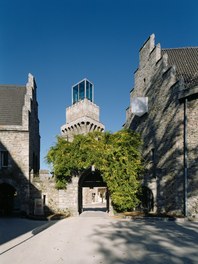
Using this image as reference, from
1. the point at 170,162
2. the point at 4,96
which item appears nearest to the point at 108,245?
the point at 170,162

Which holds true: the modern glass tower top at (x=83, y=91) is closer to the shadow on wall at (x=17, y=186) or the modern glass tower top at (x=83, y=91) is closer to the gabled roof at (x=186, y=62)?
the gabled roof at (x=186, y=62)

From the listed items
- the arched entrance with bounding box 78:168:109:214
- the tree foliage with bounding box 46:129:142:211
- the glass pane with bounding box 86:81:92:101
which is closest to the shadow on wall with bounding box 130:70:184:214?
the tree foliage with bounding box 46:129:142:211

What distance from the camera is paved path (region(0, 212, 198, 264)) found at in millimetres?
7754

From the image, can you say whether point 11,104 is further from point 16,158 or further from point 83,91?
point 83,91

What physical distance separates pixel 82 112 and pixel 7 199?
17621 mm

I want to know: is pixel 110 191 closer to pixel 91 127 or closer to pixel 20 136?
pixel 20 136

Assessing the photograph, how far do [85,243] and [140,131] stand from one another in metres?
14.0

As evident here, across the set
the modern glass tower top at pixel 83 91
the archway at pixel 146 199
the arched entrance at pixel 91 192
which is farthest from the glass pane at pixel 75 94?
the archway at pixel 146 199

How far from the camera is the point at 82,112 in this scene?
38.0 meters

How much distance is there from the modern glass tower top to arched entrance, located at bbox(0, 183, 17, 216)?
61.3 ft

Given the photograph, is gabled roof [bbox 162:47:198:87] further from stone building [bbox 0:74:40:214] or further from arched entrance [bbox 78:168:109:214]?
stone building [bbox 0:74:40:214]

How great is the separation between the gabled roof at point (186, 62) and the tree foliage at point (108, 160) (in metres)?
5.74

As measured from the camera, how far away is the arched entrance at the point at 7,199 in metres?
22.9

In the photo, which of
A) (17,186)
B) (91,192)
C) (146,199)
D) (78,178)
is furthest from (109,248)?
(91,192)
